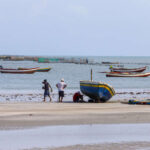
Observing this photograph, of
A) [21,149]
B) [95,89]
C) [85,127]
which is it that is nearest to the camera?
[21,149]

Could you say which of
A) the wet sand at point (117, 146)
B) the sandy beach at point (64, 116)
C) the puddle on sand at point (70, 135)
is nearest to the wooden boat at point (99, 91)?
the sandy beach at point (64, 116)

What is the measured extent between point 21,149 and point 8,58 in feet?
580

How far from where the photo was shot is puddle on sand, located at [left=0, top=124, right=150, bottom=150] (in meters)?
12.3

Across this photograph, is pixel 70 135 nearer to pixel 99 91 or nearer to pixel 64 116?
pixel 64 116

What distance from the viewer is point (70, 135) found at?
13.5m

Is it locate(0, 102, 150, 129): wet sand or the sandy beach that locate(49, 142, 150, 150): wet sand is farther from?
locate(0, 102, 150, 129): wet sand

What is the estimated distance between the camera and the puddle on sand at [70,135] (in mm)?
12258

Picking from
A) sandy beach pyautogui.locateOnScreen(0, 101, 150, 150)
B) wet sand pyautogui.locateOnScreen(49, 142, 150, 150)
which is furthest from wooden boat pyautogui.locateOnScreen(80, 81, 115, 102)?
wet sand pyautogui.locateOnScreen(49, 142, 150, 150)

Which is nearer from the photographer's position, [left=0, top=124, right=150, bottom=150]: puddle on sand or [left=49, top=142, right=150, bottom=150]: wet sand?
[left=49, top=142, right=150, bottom=150]: wet sand

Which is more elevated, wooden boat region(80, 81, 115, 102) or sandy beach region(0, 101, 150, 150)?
wooden boat region(80, 81, 115, 102)

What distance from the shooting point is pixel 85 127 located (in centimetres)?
1502

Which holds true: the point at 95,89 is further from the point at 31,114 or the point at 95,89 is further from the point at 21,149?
the point at 21,149

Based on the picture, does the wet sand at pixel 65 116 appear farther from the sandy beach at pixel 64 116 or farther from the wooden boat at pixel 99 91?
the wooden boat at pixel 99 91

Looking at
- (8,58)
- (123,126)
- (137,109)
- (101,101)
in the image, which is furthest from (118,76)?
(8,58)
